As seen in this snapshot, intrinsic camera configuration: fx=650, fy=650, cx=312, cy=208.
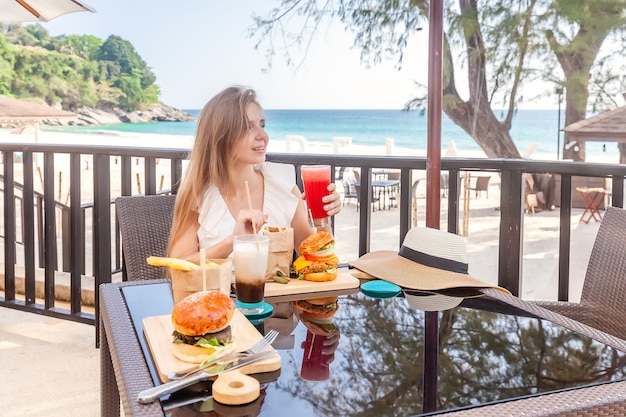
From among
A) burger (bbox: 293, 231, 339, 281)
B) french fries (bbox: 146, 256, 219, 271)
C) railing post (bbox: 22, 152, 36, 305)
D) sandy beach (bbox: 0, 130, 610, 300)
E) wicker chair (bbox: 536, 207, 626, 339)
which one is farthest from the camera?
sandy beach (bbox: 0, 130, 610, 300)

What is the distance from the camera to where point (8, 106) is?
1315cm

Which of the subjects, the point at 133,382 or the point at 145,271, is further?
the point at 145,271

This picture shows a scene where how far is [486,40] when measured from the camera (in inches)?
380

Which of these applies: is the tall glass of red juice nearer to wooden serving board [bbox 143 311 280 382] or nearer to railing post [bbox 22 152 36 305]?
wooden serving board [bbox 143 311 280 382]

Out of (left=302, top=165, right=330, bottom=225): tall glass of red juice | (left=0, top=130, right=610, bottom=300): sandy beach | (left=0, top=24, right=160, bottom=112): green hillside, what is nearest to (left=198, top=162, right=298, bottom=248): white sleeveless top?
(left=302, top=165, right=330, bottom=225): tall glass of red juice

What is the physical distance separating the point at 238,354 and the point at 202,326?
0.09m

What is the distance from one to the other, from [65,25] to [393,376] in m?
41.1

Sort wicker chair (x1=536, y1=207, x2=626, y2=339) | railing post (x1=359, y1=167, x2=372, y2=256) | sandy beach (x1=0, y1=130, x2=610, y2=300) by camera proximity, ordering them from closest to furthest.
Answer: wicker chair (x1=536, y1=207, x2=626, y2=339) < railing post (x1=359, y1=167, x2=372, y2=256) < sandy beach (x1=0, y1=130, x2=610, y2=300)

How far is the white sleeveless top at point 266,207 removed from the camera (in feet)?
7.14

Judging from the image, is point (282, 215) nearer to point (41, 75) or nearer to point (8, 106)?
point (8, 106)

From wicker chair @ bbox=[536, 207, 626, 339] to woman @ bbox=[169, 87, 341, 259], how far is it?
0.78m

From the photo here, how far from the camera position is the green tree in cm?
926

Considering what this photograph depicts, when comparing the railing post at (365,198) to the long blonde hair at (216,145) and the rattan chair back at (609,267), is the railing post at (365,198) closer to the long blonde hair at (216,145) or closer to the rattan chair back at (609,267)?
the long blonde hair at (216,145)

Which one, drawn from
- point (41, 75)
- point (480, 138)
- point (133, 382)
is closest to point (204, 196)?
point (133, 382)
